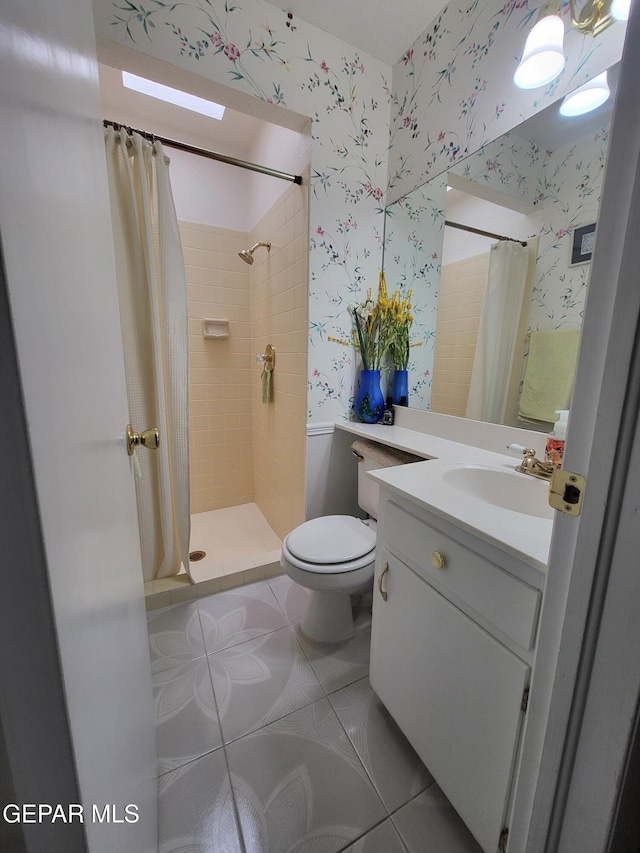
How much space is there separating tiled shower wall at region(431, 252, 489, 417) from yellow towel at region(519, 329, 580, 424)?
0.25 metres

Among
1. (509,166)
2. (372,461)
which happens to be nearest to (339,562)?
(372,461)

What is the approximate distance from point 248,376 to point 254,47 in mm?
1720

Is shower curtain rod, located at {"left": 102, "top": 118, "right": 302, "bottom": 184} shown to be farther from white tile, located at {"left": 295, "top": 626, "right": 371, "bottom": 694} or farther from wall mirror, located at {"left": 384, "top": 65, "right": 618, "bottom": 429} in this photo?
white tile, located at {"left": 295, "top": 626, "right": 371, "bottom": 694}

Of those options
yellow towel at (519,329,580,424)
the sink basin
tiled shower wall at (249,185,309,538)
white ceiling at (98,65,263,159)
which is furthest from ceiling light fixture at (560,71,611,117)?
white ceiling at (98,65,263,159)

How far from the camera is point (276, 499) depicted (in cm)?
221

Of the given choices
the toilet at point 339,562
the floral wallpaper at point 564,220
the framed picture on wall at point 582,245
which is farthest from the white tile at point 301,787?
the framed picture on wall at point 582,245

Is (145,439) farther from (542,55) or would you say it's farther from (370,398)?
(542,55)

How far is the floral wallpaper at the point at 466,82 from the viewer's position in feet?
3.08

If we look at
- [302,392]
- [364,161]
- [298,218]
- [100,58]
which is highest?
[100,58]

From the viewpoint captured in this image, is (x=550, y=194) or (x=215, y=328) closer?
(x=550, y=194)

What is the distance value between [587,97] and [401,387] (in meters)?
1.12

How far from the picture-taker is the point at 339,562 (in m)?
1.19

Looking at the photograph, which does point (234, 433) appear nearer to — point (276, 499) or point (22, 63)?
point (276, 499)

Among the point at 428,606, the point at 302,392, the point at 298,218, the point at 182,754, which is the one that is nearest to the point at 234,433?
the point at 302,392
